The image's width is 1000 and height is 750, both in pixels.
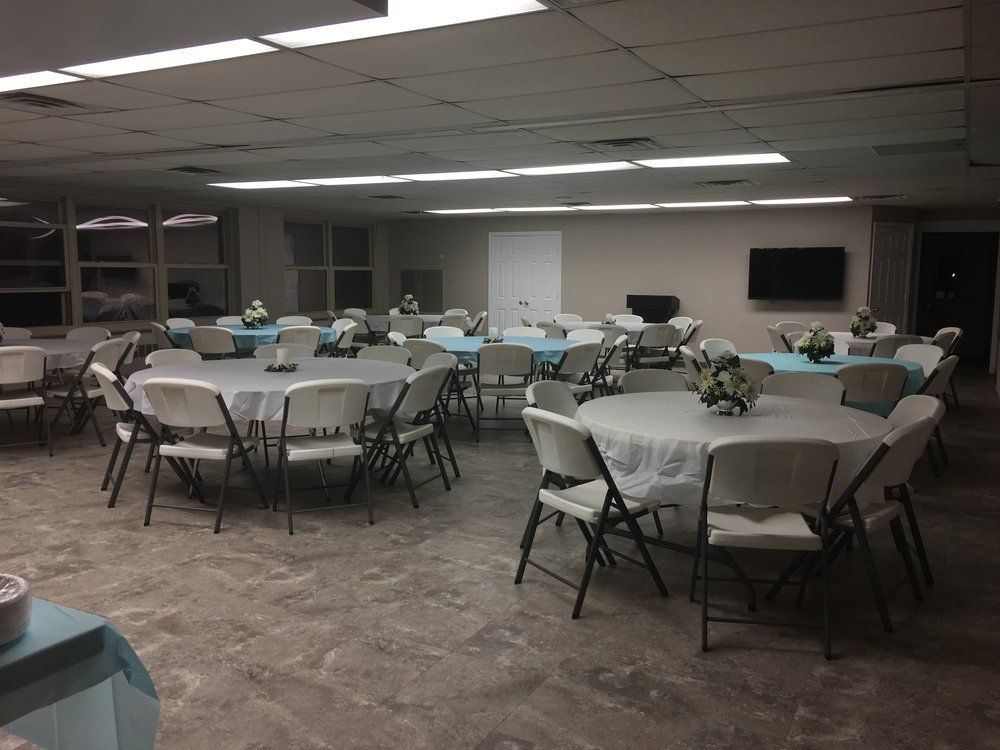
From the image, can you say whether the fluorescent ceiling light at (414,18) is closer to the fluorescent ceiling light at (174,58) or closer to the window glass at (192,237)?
the fluorescent ceiling light at (174,58)

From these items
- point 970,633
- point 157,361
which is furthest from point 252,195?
point 970,633

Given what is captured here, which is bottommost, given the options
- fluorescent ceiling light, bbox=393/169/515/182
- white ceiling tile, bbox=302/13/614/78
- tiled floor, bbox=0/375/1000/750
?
tiled floor, bbox=0/375/1000/750

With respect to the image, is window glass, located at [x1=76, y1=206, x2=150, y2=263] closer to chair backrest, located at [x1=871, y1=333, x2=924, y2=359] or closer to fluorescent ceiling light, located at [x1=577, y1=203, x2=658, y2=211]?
fluorescent ceiling light, located at [x1=577, y1=203, x2=658, y2=211]

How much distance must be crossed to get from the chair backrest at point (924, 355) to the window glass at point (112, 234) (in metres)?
9.39

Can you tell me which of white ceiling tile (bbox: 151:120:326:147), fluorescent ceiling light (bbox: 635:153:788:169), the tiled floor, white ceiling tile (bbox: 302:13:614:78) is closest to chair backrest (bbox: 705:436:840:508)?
the tiled floor

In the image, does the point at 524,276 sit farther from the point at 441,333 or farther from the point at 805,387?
the point at 805,387

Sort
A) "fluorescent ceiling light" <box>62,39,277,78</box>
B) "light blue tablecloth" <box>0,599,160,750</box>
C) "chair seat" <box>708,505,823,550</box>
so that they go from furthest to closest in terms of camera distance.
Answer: "fluorescent ceiling light" <box>62,39,277,78</box> → "chair seat" <box>708,505,823,550</box> → "light blue tablecloth" <box>0,599,160,750</box>

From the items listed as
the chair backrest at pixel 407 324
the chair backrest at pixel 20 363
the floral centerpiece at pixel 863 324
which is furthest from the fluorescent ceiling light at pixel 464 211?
the chair backrest at pixel 20 363

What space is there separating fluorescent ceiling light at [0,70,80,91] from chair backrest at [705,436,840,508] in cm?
368

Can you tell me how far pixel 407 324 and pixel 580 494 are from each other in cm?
746

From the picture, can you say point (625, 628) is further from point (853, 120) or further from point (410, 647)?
point (853, 120)

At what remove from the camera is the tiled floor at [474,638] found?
2.49m

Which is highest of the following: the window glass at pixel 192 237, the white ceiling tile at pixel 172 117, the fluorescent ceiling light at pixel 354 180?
the fluorescent ceiling light at pixel 354 180

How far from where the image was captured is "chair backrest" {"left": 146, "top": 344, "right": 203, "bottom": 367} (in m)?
5.77
